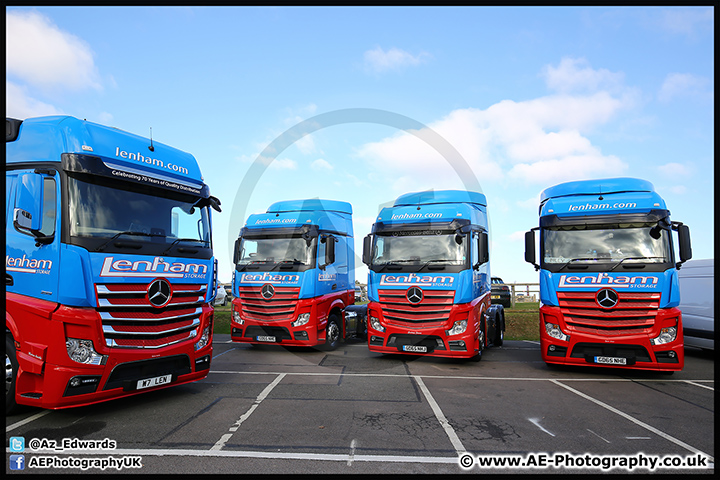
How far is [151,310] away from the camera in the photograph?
561 cm

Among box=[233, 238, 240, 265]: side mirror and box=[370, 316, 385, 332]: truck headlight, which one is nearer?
box=[370, 316, 385, 332]: truck headlight

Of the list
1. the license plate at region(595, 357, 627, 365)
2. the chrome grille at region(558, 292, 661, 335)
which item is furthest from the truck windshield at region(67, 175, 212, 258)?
the license plate at region(595, 357, 627, 365)

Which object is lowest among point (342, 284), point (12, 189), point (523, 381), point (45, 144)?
point (523, 381)

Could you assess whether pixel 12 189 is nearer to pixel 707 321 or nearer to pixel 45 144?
pixel 45 144

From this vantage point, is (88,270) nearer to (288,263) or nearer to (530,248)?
(288,263)

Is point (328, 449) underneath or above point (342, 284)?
underneath

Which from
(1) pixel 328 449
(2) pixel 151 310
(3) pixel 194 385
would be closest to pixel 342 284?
(3) pixel 194 385

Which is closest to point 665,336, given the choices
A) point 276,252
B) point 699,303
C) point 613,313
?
point 613,313

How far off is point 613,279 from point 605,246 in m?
0.73

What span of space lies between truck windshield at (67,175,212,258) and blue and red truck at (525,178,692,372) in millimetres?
6963

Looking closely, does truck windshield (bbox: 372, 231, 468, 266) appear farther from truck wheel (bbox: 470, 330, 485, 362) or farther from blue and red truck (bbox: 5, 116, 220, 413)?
blue and red truck (bbox: 5, 116, 220, 413)

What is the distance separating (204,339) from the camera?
6477 millimetres

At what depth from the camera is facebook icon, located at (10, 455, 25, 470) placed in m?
3.98

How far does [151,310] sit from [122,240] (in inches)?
40.2
